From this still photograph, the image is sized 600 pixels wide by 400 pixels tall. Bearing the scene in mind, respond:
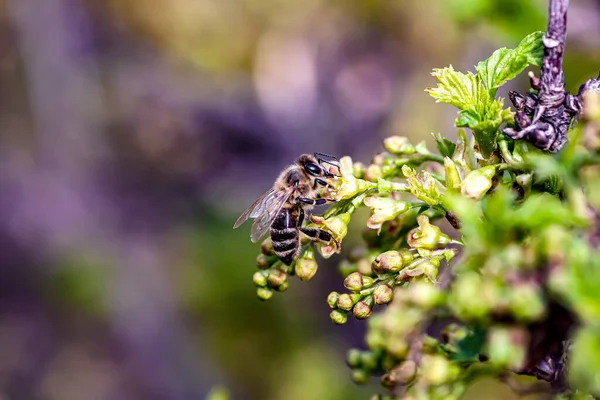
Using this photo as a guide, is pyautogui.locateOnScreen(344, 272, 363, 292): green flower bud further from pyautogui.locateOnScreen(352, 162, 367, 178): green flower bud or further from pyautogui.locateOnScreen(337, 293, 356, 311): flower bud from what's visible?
pyautogui.locateOnScreen(352, 162, 367, 178): green flower bud

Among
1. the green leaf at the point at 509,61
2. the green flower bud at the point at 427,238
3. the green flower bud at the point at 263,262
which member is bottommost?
the green flower bud at the point at 427,238

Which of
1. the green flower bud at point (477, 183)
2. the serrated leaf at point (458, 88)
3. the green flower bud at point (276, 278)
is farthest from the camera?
the green flower bud at point (276, 278)

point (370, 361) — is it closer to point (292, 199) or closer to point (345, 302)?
point (345, 302)

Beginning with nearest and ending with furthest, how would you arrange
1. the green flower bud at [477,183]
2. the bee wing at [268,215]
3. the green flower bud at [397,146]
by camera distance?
1. the green flower bud at [477,183]
2. the green flower bud at [397,146]
3. the bee wing at [268,215]

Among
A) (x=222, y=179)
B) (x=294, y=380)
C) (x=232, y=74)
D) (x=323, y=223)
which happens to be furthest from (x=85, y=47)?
(x=323, y=223)

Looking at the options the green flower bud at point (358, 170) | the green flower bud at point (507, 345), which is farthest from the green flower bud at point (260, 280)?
the green flower bud at point (507, 345)

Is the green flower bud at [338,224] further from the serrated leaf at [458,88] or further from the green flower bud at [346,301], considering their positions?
the serrated leaf at [458,88]

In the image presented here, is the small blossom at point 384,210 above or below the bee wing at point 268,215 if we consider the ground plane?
below

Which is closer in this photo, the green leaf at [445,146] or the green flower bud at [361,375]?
the green leaf at [445,146]
